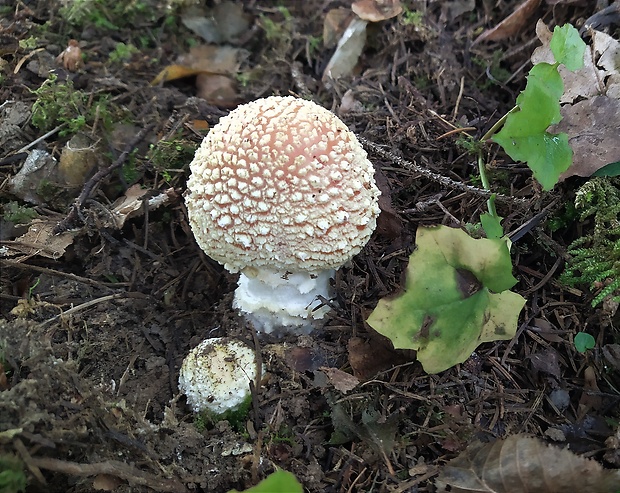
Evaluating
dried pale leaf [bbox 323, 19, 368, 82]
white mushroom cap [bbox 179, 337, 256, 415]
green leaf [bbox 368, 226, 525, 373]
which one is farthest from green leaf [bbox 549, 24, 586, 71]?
white mushroom cap [bbox 179, 337, 256, 415]

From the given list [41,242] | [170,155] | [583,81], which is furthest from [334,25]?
[41,242]

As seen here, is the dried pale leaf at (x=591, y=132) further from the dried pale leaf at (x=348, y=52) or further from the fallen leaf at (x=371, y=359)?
the dried pale leaf at (x=348, y=52)

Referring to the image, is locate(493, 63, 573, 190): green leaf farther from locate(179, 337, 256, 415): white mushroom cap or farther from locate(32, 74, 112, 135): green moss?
locate(32, 74, 112, 135): green moss

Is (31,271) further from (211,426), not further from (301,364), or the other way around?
(301,364)

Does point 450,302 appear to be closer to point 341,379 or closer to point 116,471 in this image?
point 341,379

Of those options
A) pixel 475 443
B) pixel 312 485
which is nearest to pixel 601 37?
pixel 475 443
